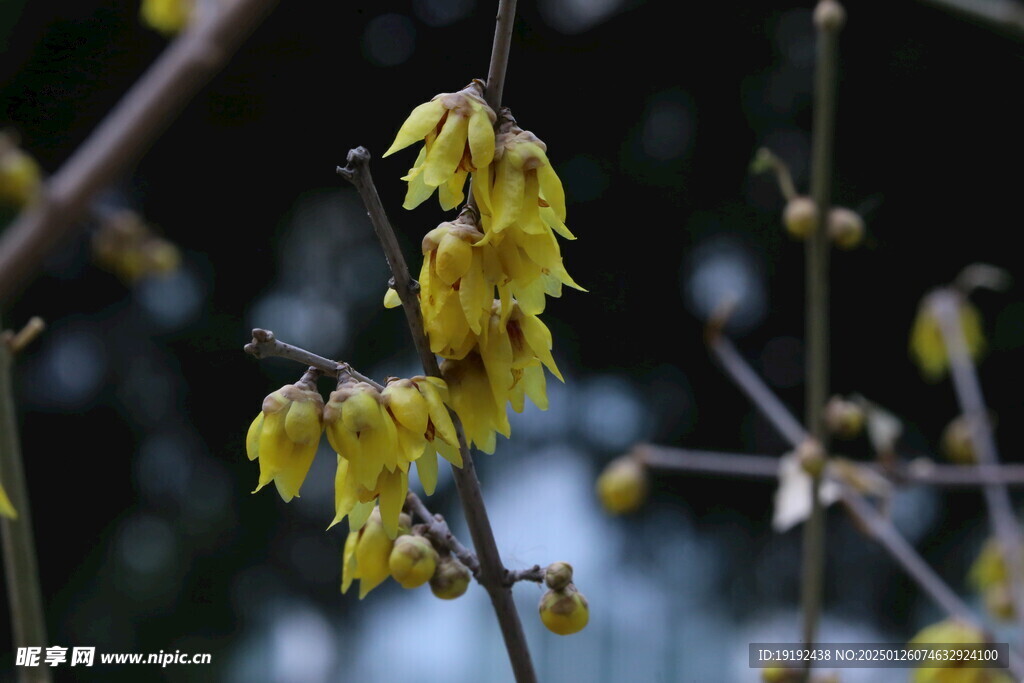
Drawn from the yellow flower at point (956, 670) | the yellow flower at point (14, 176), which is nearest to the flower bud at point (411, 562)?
the yellow flower at point (956, 670)

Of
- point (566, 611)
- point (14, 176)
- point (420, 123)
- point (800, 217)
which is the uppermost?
point (14, 176)

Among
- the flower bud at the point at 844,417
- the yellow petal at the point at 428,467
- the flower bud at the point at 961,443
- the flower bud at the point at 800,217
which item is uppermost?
the flower bud at the point at 961,443

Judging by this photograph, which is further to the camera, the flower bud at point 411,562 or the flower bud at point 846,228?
the flower bud at point 846,228

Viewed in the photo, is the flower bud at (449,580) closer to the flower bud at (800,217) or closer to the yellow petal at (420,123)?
the yellow petal at (420,123)

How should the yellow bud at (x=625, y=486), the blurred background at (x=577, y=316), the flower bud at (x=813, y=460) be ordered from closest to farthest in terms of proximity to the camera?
the flower bud at (x=813, y=460), the yellow bud at (x=625, y=486), the blurred background at (x=577, y=316)

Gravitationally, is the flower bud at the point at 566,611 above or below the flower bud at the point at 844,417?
below

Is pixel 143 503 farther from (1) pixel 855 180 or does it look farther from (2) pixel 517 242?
(2) pixel 517 242

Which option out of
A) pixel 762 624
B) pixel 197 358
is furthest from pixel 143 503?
pixel 762 624

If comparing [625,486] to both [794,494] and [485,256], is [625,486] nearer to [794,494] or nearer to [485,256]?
[794,494]

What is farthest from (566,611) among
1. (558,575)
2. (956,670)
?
(956,670)
